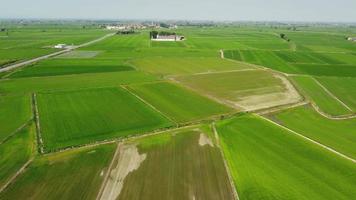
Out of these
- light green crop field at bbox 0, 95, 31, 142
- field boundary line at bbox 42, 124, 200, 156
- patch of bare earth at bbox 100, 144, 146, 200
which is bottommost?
patch of bare earth at bbox 100, 144, 146, 200

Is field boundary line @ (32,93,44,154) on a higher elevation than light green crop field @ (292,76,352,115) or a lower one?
lower

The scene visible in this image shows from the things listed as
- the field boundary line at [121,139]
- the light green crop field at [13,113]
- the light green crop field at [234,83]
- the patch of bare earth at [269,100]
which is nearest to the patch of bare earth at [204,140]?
the field boundary line at [121,139]

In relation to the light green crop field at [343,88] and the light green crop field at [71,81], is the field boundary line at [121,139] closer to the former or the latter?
the light green crop field at [71,81]

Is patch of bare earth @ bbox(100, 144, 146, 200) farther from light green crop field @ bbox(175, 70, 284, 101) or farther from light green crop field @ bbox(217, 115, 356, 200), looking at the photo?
light green crop field @ bbox(175, 70, 284, 101)

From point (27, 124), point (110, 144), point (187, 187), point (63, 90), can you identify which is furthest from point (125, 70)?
point (187, 187)

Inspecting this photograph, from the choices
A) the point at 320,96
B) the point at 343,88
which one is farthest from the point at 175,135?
the point at 343,88

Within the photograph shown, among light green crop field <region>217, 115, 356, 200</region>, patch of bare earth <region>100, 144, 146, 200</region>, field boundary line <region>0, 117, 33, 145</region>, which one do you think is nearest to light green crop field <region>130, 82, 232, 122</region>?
light green crop field <region>217, 115, 356, 200</region>

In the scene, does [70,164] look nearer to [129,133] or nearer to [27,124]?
[129,133]

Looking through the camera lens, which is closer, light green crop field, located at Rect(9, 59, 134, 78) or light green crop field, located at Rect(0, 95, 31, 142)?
light green crop field, located at Rect(0, 95, 31, 142)
